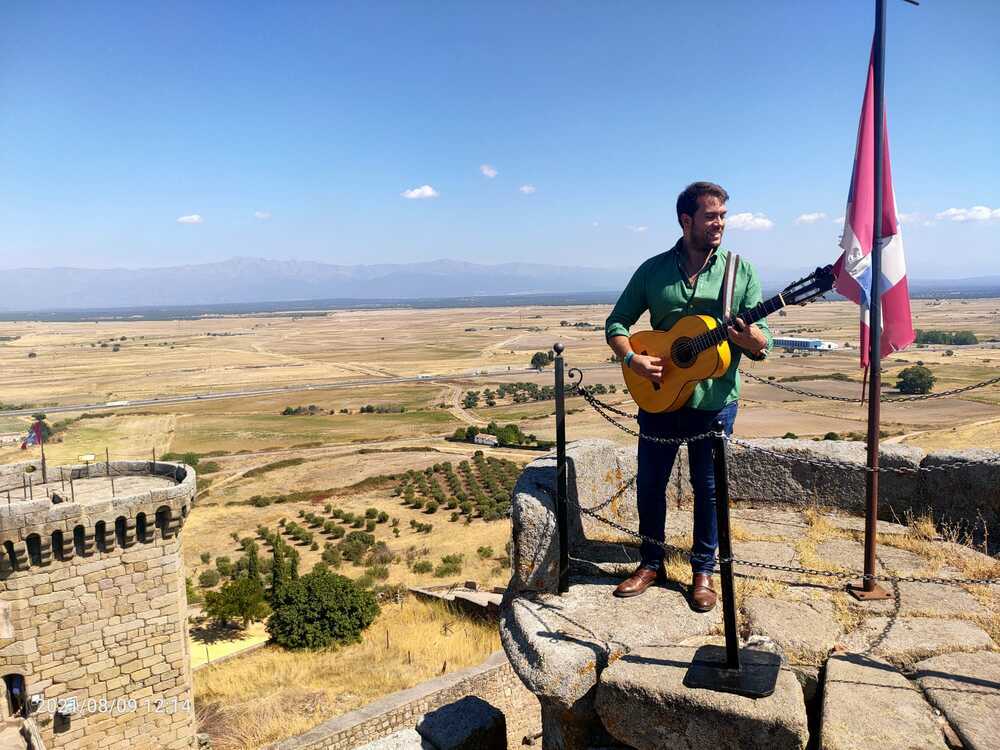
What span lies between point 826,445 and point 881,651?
125 inches

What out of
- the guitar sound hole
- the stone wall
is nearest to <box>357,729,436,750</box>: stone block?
the stone wall

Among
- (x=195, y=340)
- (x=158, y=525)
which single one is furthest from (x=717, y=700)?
(x=195, y=340)

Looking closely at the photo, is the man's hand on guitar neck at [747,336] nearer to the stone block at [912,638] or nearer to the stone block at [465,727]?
the stone block at [912,638]

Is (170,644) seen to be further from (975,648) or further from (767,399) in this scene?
(767,399)

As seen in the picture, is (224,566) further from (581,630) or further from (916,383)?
(916,383)

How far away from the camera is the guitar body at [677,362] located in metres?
4.49

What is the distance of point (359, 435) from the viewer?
5403 centimetres

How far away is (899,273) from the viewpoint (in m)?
4.96

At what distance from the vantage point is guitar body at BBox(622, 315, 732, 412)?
14.7ft

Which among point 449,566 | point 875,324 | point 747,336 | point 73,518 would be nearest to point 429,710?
point 73,518

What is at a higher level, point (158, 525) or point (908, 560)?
point (908, 560)

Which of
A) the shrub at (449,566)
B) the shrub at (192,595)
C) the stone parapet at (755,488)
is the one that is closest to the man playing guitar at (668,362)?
the stone parapet at (755,488)

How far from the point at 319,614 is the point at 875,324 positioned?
15.3 meters

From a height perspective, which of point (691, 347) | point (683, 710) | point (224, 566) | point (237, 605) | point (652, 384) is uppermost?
point (691, 347)
